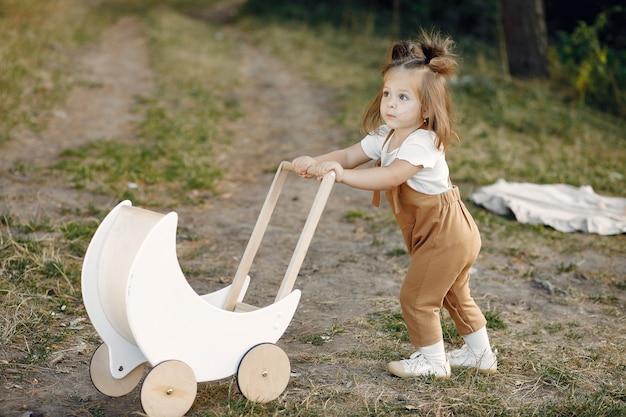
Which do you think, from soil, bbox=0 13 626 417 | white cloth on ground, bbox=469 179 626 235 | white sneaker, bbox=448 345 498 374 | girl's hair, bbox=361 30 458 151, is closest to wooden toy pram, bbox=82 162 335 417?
soil, bbox=0 13 626 417

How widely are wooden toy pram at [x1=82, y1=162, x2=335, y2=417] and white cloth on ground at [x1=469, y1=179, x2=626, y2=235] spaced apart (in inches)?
139

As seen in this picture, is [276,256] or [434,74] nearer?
[434,74]

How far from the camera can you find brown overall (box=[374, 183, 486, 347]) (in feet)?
10.0

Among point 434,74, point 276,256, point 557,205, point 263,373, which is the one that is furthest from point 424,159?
point 557,205

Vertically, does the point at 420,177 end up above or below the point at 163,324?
above

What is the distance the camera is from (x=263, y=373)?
2.90 meters

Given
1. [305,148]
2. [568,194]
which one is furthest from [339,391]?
[305,148]

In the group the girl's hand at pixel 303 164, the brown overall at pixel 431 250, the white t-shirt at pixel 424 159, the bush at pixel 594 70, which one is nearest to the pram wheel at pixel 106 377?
the girl's hand at pixel 303 164

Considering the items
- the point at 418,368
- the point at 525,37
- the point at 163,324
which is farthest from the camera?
the point at 525,37

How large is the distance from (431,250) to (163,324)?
1.14 metres

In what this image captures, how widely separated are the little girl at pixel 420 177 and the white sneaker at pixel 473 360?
0.14 meters

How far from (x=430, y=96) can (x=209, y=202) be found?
349 centimetres

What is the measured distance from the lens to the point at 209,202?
6.18m

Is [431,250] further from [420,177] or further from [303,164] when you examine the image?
[303,164]
